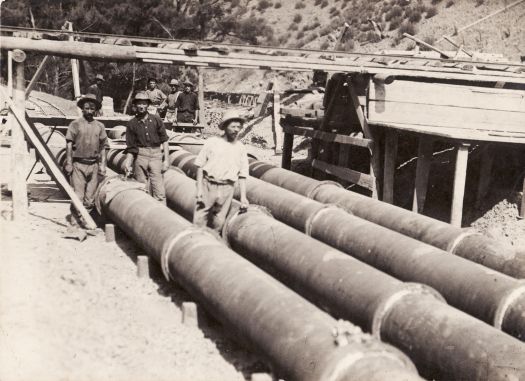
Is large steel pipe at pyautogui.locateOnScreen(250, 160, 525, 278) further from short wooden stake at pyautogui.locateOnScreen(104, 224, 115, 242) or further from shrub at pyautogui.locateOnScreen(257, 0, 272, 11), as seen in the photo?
shrub at pyautogui.locateOnScreen(257, 0, 272, 11)

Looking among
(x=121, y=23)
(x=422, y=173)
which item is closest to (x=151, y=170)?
(x=422, y=173)

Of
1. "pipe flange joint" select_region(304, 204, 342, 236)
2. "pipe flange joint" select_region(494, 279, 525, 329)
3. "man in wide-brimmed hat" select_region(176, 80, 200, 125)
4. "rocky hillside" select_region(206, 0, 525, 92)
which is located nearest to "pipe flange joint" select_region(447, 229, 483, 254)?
"pipe flange joint" select_region(494, 279, 525, 329)

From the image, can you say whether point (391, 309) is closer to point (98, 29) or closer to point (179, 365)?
point (179, 365)

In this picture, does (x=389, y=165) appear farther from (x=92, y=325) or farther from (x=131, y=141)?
(x=92, y=325)

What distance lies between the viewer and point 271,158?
19188 mm

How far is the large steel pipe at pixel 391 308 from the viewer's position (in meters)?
4.38

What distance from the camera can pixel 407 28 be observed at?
1238 inches

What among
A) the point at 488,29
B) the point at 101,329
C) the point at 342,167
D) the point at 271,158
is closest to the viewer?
the point at 101,329

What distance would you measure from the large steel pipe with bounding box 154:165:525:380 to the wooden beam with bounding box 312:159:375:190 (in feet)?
14.1

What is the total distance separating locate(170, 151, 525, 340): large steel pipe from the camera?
5.40 m

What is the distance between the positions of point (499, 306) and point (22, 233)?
5.93 meters

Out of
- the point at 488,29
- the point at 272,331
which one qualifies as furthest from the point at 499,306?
the point at 488,29

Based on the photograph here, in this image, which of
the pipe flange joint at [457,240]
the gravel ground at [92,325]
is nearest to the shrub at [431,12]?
the pipe flange joint at [457,240]

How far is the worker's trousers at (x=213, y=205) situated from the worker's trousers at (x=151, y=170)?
202 cm
